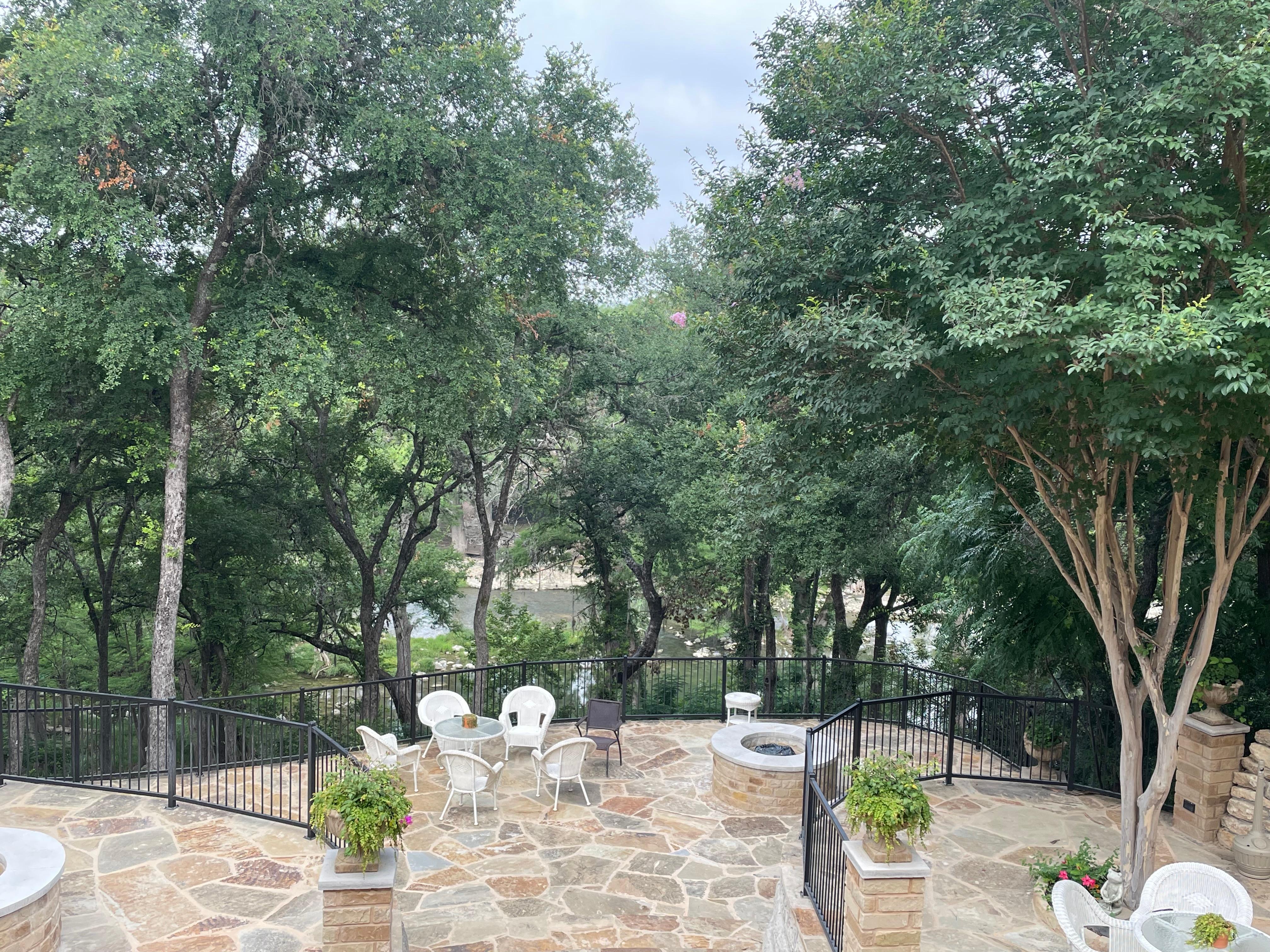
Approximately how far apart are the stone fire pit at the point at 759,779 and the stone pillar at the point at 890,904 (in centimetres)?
350

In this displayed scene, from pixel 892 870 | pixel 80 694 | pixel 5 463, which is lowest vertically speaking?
pixel 892 870

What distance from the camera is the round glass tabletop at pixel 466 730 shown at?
916 centimetres

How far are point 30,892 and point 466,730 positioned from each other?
4492 millimetres

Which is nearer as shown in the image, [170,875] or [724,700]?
[170,875]

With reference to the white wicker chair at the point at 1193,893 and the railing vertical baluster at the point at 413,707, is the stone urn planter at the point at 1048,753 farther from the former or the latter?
the railing vertical baluster at the point at 413,707

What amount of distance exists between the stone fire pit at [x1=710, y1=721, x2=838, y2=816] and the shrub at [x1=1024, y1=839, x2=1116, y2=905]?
90.0 inches

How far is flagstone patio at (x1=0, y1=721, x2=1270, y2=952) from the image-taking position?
20.5 feet

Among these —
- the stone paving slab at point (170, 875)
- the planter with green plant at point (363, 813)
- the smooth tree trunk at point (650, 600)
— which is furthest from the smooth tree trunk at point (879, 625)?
the planter with green plant at point (363, 813)

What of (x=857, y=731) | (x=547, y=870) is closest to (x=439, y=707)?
(x=547, y=870)

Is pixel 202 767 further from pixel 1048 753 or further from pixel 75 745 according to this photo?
pixel 1048 753

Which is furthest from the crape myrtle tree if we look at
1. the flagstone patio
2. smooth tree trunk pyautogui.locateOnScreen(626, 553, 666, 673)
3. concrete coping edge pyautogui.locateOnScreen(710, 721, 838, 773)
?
smooth tree trunk pyautogui.locateOnScreen(626, 553, 666, 673)

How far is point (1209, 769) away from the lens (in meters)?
7.77

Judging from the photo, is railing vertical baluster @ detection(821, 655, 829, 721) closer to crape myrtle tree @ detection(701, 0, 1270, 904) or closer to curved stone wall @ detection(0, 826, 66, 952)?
crape myrtle tree @ detection(701, 0, 1270, 904)

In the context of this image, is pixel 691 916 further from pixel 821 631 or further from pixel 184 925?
pixel 821 631
